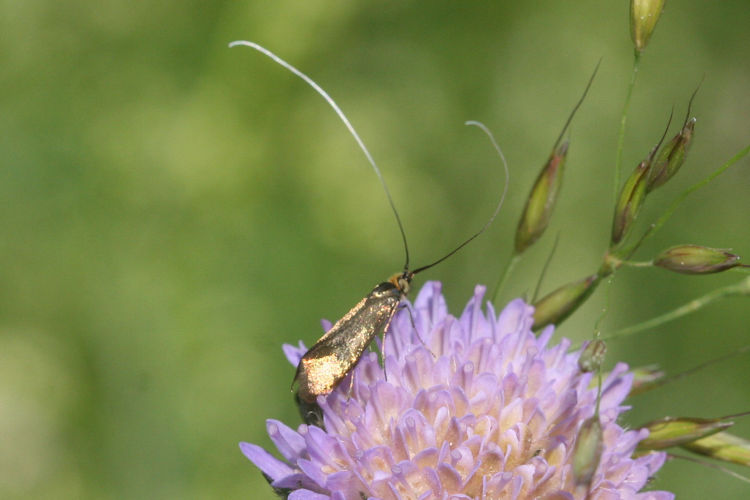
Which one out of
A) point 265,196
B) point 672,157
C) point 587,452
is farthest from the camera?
point 265,196

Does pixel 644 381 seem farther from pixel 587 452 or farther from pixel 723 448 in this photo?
pixel 587 452

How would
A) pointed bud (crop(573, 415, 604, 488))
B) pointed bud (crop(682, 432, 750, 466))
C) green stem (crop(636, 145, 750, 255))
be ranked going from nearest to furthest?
pointed bud (crop(573, 415, 604, 488))
green stem (crop(636, 145, 750, 255))
pointed bud (crop(682, 432, 750, 466))

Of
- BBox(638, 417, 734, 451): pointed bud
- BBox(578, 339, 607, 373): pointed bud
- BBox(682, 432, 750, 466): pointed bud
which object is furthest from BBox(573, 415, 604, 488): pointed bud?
BBox(682, 432, 750, 466): pointed bud

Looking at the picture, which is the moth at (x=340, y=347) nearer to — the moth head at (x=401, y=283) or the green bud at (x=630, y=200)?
the moth head at (x=401, y=283)


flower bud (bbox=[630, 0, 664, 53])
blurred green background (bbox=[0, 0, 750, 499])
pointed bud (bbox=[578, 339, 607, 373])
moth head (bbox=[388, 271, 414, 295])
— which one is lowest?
pointed bud (bbox=[578, 339, 607, 373])

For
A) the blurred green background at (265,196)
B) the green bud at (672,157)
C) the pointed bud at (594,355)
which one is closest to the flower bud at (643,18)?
the green bud at (672,157)

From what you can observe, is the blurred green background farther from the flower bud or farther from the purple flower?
the flower bud

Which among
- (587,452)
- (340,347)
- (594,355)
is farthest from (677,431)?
(340,347)
